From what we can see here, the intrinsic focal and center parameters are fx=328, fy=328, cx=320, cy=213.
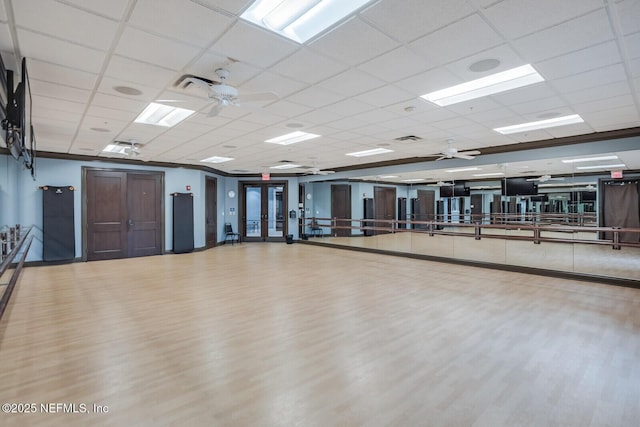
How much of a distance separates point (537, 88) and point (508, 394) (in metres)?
3.31

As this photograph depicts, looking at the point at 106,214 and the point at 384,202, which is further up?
the point at 384,202

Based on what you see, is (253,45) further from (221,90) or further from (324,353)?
(324,353)

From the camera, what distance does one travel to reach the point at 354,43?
2799 millimetres

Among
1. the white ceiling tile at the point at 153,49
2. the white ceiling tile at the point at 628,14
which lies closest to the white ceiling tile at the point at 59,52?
the white ceiling tile at the point at 153,49

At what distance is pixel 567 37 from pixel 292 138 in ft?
15.7

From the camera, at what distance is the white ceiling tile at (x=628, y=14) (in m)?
2.25

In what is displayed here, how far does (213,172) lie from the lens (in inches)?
454

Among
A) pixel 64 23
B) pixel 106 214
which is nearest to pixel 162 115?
pixel 64 23

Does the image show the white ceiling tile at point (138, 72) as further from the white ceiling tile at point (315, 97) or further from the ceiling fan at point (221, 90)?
the white ceiling tile at point (315, 97)

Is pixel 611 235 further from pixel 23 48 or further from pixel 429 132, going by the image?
pixel 23 48

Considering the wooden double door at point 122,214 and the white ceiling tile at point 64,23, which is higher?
the white ceiling tile at point 64,23

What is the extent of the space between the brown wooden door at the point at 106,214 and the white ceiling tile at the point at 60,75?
20.0 ft

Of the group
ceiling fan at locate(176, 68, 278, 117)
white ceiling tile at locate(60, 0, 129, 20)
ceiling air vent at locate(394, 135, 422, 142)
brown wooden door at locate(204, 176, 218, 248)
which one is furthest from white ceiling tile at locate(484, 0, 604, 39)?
brown wooden door at locate(204, 176, 218, 248)

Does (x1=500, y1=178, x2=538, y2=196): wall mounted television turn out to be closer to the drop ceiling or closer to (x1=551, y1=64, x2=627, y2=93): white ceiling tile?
the drop ceiling
